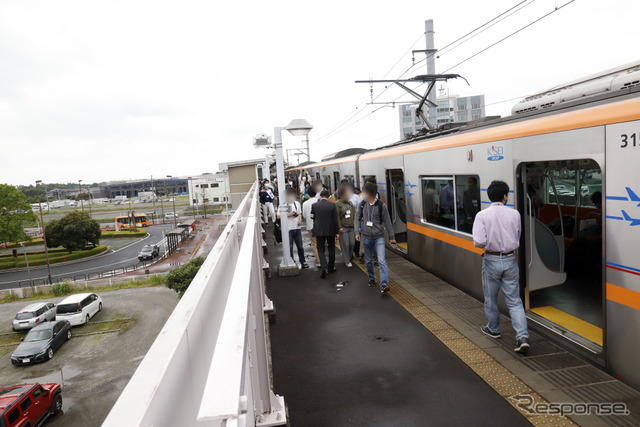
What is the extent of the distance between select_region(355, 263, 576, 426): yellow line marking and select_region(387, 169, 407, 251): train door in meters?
3.73

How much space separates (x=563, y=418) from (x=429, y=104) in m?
11.7

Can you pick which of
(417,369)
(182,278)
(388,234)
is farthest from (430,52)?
(182,278)

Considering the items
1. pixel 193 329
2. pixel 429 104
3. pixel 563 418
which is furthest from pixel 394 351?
pixel 429 104

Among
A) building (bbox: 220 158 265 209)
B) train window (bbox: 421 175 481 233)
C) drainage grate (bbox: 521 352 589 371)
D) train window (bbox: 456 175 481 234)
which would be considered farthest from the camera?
building (bbox: 220 158 265 209)

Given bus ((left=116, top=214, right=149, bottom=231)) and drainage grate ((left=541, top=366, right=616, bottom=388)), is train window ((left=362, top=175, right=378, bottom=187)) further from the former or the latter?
bus ((left=116, top=214, right=149, bottom=231))

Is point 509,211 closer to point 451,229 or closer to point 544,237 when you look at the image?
point 544,237

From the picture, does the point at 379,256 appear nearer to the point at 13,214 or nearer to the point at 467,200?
the point at 467,200

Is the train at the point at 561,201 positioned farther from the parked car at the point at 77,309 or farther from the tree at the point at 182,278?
the parked car at the point at 77,309

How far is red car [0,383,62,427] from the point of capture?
16016 mm

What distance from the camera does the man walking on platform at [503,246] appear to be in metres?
4.45

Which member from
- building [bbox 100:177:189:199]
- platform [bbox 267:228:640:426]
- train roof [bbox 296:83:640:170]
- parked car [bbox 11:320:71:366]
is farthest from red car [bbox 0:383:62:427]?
building [bbox 100:177:189:199]

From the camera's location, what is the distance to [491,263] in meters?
4.64

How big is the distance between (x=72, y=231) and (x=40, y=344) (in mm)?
32108

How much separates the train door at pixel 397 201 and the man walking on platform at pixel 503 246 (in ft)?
15.2
